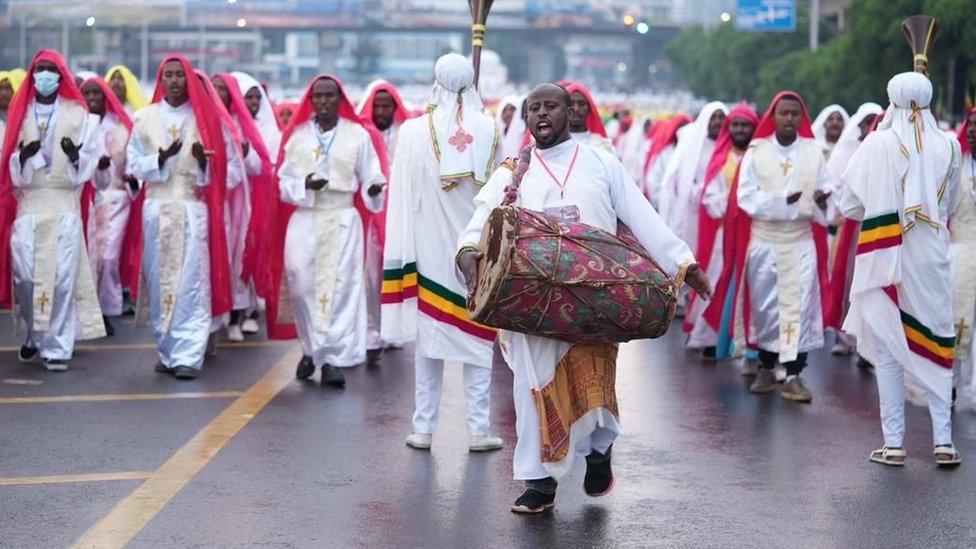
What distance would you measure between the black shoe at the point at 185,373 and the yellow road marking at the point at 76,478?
3.02 meters

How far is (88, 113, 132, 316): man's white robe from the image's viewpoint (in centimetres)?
1444

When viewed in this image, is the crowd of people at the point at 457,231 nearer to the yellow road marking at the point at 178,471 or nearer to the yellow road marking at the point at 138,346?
the yellow road marking at the point at 138,346

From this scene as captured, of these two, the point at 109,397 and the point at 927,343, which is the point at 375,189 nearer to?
the point at 109,397

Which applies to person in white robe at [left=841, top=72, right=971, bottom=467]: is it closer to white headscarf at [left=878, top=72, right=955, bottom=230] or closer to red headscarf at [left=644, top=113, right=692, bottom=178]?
white headscarf at [left=878, top=72, right=955, bottom=230]

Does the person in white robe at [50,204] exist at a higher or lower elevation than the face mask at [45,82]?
lower

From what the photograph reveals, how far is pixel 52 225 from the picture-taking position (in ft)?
38.6

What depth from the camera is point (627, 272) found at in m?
7.43

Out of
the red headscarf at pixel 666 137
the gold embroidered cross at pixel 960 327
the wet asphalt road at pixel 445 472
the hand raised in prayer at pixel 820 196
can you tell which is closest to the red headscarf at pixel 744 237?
the hand raised in prayer at pixel 820 196

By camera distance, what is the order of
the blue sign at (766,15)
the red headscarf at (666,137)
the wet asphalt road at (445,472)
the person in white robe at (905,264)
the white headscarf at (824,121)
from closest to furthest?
the wet asphalt road at (445,472), the person in white robe at (905,264), the white headscarf at (824,121), the red headscarf at (666,137), the blue sign at (766,15)

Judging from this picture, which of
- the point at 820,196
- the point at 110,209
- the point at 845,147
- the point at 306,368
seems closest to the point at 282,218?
the point at 306,368

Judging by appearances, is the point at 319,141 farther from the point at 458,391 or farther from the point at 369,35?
the point at 369,35

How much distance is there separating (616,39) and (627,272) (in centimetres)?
18636

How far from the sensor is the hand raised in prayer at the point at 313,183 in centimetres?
1120

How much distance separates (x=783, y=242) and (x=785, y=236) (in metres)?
0.04
